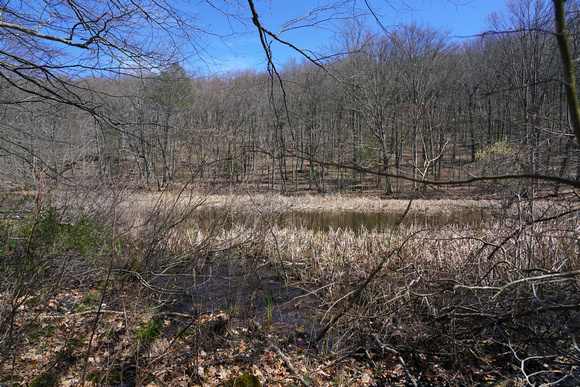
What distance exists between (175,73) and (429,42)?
23.9m

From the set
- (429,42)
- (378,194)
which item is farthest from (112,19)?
(429,42)

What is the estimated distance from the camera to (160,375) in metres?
3.22

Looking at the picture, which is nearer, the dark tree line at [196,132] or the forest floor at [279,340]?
the dark tree line at [196,132]

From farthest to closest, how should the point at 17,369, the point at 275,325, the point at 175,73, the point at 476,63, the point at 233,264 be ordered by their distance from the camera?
the point at 476,63
the point at 233,264
the point at 275,325
the point at 175,73
the point at 17,369

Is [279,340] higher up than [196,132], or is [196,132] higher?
[196,132]

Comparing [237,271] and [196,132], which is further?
[237,271]

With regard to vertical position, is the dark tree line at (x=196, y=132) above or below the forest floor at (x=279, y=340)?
above

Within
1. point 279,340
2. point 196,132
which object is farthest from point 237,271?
point 196,132

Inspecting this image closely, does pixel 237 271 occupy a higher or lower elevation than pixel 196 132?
lower

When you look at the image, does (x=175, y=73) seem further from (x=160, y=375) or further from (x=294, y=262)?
(x=294, y=262)

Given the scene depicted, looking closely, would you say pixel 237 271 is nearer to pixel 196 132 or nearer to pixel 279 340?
pixel 279 340

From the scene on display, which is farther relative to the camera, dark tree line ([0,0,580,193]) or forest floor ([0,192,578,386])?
forest floor ([0,192,578,386])

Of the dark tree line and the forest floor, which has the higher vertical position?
the dark tree line

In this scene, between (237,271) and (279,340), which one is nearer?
(279,340)
